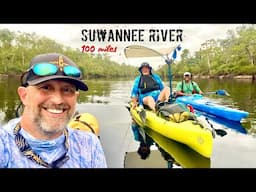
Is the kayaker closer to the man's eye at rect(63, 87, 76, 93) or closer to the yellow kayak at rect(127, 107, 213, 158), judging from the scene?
the yellow kayak at rect(127, 107, 213, 158)

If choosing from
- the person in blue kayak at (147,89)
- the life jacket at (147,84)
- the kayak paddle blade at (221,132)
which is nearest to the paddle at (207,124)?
the kayak paddle blade at (221,132)

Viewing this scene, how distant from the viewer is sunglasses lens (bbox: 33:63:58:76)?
1.30 metres

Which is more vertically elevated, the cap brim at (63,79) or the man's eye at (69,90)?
the cap brim at (63,79)

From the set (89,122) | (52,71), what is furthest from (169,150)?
(52,71)

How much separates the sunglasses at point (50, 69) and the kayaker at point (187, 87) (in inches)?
77.9

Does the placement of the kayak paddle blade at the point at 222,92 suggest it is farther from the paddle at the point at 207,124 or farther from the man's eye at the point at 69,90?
the man's eye at the point at 69,90

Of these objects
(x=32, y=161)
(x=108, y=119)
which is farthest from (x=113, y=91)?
(x=32, y=161)

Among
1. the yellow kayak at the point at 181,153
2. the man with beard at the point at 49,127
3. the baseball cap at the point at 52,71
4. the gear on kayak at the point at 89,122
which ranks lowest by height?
the yellow kayak at the point at 181,153

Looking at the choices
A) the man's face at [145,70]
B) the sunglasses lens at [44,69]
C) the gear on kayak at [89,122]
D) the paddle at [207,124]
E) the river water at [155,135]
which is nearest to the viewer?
the sunglasses lens at [44,69]

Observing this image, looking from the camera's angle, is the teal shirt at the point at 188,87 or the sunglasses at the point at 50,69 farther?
the teal shirt at the point at 188,87

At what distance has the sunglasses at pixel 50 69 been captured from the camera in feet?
4.28

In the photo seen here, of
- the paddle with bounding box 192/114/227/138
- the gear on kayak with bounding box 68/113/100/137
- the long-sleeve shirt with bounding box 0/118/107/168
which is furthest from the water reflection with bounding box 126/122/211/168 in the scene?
the long-sleeve shirt with bounding box 0/118/107/168

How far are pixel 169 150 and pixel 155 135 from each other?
0.20 m

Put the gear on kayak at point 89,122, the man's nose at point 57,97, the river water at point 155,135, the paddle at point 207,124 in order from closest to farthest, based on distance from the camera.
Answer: the man's nose at point 57,97 < the gear on kayak at point 89,122 < the river water at point 155,135 < the paddle at point 207,124
